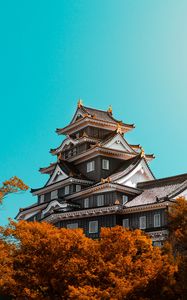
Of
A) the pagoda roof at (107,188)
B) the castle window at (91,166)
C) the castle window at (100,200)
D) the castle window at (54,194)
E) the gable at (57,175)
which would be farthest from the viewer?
the castle window at (54,194)

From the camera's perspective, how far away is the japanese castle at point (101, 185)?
144 ft

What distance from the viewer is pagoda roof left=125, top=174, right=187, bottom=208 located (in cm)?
4312

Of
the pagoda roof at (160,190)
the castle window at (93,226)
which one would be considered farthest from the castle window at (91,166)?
the castle window at (93,226)

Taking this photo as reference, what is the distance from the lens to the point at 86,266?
1190 inches

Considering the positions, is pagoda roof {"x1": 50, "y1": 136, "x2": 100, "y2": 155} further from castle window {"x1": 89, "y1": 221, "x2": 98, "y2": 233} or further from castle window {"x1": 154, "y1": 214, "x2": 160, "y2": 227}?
castle window {"x1": 154, "y1": 214, "x2": 160, "y2": 227}

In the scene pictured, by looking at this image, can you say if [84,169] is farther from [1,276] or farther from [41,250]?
[1,276]

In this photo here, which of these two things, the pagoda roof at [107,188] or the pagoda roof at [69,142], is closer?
the pagoda roof at [107,188]

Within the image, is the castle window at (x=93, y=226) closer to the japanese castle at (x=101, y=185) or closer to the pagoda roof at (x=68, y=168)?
the japanese castle at (x=101, y=185)

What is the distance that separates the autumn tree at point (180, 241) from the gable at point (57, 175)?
1811 centimetres

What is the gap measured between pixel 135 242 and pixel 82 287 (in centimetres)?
497

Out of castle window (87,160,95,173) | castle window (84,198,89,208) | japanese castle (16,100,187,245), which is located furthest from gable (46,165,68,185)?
castle window (84,198,89,208)

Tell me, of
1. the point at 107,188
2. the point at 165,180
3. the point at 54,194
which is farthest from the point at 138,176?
the point at 54,194

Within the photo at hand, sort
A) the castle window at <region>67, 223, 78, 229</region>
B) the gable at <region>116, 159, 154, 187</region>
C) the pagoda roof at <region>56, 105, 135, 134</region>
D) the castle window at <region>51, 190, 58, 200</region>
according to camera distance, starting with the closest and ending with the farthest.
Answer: the castle window at <region>67, 223, 78, 229</region>
the gable at <region>116, 159, 154, 187</region>
the castle window at <region>51, 190, 58, 200</region>
the pagoda roof at <region>56, 105, 135, 134</region>

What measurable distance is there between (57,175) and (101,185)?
27.6 feet
